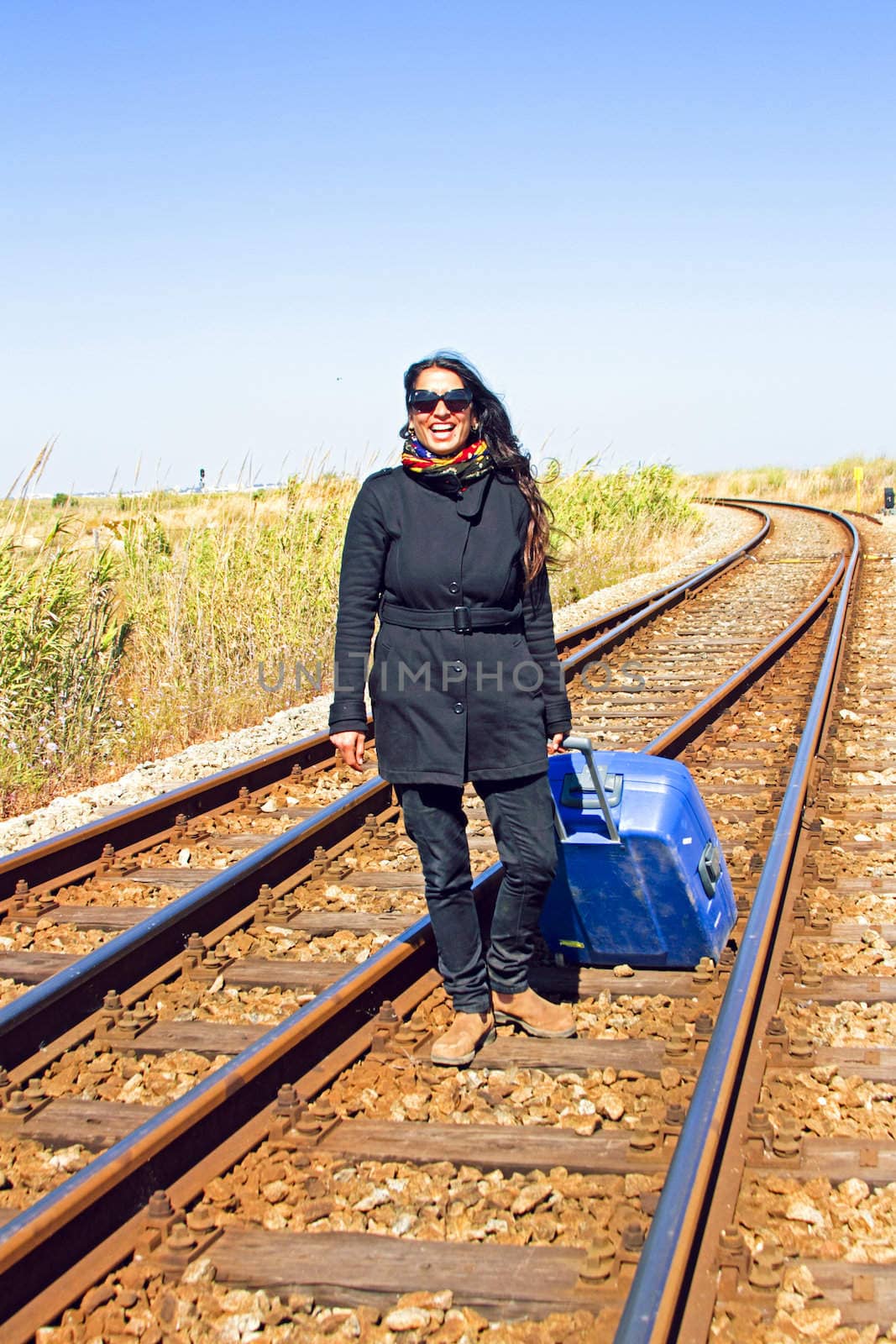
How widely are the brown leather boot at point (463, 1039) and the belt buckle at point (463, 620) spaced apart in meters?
1.18

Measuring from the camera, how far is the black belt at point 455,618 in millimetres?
3828

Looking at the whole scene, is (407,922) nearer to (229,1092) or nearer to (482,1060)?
(482,1060)

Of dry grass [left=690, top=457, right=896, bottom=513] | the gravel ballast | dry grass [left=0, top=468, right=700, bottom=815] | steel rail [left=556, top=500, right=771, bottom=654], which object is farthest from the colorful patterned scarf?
dry grass [left=690, top=457, right=896, bottom=513]

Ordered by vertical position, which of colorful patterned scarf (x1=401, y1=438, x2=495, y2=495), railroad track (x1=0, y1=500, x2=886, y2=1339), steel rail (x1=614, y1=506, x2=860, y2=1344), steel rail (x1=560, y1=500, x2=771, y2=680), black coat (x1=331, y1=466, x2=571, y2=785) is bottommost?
railroad track (x1=0, y1=500, x2=886, y2=1339)

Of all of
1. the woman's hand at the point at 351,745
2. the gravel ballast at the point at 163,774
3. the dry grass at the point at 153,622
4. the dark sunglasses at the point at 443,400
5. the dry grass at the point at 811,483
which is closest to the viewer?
the dark sunglasses at the point at 443,400

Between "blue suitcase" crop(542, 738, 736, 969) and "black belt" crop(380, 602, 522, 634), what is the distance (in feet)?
2.43

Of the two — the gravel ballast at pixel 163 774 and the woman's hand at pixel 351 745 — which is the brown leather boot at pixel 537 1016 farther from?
the gravel ballast at pixel 163 774

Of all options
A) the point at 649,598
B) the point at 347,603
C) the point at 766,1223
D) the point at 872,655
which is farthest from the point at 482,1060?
the point at 649,598

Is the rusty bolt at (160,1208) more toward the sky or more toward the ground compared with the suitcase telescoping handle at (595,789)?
more toward the ground

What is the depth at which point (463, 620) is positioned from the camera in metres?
3.82

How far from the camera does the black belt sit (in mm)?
3828

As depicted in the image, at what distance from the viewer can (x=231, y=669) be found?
10.7 meters

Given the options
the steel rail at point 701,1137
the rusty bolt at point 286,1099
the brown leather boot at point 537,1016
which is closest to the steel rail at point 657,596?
the steel rail at point 701,1137

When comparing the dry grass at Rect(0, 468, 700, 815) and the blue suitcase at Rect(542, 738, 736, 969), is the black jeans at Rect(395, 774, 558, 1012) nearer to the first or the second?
the blue suitcase at Rect(542, 738, 736, 969)
